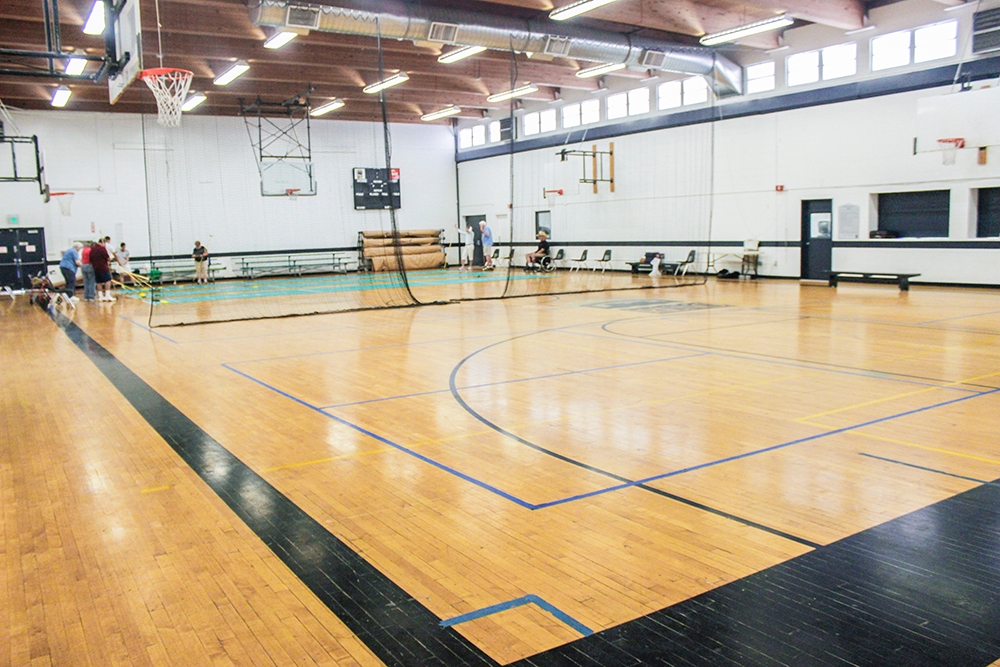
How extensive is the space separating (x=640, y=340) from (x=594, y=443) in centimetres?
495

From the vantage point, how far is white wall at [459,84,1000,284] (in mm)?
15750

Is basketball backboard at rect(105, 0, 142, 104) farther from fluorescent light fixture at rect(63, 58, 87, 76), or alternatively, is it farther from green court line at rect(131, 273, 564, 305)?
green court line at rect(131, 273, 564, 305)

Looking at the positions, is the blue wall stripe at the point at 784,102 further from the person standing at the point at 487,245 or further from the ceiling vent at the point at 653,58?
the person standing at the point at 487,245

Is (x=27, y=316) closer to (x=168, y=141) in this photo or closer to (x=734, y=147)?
(x=168, y=141)

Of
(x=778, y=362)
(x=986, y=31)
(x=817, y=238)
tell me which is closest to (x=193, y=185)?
(x=817, y=238)

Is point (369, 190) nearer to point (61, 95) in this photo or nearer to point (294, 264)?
point (294, 264)

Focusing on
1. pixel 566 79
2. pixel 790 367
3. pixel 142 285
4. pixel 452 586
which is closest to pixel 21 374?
pixel 452 586

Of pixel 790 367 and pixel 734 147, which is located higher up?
pixel 734 147

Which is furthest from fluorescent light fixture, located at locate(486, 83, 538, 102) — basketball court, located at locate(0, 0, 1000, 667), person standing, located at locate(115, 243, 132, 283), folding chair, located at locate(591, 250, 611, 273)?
person standing, located at locate(115, 243, 132, 283)

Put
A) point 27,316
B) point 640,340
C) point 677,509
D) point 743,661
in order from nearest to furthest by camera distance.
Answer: point 743,661 → point 677,509 → point 640,340 → point 27,316

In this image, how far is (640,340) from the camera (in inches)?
394

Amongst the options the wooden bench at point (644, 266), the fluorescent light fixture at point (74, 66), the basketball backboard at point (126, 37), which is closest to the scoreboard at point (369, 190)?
the wooden bench at point (644, 266)

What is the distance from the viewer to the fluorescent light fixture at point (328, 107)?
23.3 metres

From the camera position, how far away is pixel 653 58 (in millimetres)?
16625
